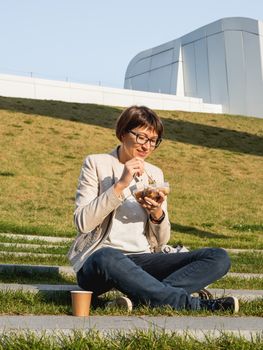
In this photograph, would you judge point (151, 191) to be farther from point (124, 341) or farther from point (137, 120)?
point (124, 341)

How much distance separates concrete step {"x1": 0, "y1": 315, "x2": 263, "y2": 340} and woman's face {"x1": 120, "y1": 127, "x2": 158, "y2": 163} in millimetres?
1259

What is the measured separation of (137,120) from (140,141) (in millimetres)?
151

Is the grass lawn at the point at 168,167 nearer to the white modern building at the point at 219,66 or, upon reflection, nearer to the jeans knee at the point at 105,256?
the jeans knee at the point at 105,256

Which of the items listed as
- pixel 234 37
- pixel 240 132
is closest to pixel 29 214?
pixel 240 132

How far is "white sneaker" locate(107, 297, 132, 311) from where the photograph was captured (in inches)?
186

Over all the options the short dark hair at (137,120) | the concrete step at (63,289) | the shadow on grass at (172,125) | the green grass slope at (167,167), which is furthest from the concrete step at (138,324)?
the shadow on grass at (172,125)

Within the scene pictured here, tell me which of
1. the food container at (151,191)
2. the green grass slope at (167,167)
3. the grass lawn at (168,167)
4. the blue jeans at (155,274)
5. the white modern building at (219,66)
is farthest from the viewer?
the white modern building at (219,66)

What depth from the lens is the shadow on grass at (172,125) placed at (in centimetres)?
3188

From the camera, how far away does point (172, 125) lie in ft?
114

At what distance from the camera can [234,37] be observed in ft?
189

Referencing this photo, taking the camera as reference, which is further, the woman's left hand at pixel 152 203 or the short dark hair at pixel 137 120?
the short dark hair at pixel 137 120

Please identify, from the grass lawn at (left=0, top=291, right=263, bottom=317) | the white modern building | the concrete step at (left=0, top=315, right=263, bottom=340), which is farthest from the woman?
the white modern building

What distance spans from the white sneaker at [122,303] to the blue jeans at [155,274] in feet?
0.20

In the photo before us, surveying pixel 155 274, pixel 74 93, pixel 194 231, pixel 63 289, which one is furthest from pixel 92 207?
pixel 74 93
